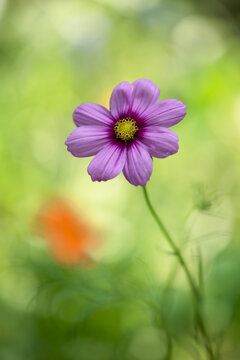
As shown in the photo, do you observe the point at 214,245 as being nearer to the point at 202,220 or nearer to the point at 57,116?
the point at 202,220

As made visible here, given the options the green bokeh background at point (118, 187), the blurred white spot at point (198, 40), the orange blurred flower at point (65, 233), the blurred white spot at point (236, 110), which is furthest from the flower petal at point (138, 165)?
the blurred white spot at point (198, 40)

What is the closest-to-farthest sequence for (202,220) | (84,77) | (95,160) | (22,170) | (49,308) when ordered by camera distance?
(95,160), (49,308), (202,220), (22,170), (84,77)

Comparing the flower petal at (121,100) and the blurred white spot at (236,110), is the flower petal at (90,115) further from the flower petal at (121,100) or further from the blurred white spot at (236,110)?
the blurred white spot at (236,110)

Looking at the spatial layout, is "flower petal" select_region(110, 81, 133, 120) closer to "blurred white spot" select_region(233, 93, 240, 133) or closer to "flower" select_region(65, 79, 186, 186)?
"flower" select_region(65, 79, 186, 186)

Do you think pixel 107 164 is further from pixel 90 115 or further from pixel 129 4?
→ pixel 129 4

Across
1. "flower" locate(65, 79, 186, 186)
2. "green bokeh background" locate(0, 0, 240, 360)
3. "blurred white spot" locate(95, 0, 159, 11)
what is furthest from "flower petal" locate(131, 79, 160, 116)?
"blurred white spot" locate(95, 0, 159, 11)

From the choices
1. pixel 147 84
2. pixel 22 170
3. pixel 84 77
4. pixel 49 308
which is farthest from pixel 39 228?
pixel 84 77

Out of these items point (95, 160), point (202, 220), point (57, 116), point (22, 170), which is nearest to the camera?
point (95, 160)
